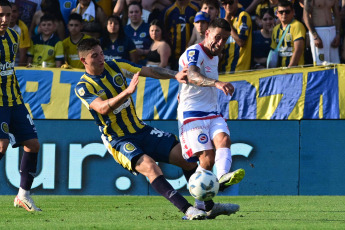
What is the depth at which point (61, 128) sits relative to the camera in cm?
1183

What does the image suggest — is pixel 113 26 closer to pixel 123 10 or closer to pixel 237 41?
pixel 123 10

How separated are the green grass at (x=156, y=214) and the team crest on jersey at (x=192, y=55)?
164 centimetres

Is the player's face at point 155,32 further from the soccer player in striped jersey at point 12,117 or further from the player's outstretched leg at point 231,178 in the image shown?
the player's outstretched leg at point 231,178

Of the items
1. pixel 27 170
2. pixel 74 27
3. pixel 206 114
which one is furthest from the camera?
pixel 74 27

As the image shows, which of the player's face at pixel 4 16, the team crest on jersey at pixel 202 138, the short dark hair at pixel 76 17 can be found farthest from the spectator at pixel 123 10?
the team crest on jersey at pixel 202 138

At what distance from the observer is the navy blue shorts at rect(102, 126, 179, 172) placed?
6.96 metres

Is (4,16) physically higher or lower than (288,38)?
higher

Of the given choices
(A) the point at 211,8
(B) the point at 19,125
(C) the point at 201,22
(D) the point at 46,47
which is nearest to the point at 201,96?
(B) the point at 19,125

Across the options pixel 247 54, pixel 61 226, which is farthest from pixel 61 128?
pixel 61 226

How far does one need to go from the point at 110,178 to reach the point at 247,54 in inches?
127

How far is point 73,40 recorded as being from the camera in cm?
1264

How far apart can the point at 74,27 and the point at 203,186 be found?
6.73 metres

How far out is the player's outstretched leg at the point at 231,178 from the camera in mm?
6355

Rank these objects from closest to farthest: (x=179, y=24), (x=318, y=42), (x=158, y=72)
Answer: (x=158, y=72) → (x=318, y=42) → (x=179, y=24)
